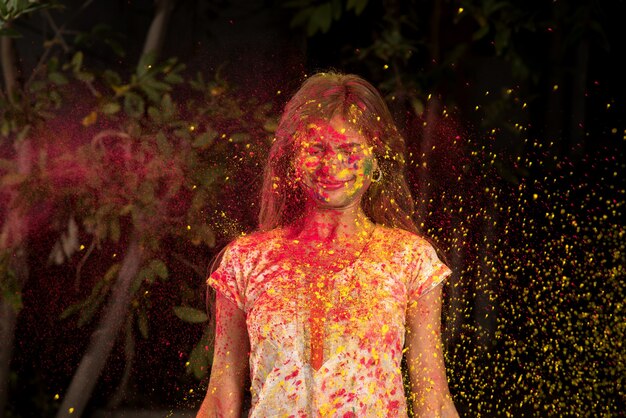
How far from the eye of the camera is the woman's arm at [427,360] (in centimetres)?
139

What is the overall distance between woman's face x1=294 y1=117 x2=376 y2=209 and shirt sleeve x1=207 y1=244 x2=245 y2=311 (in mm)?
152

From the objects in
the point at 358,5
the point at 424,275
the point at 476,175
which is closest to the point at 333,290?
the point at 424,275

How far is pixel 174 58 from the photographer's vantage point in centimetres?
224

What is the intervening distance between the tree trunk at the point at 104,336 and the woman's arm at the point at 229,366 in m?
0.82

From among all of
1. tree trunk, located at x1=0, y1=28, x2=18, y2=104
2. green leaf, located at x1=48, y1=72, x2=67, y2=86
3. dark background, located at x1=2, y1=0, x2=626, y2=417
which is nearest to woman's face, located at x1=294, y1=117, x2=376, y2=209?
dark background, located at x1=2, y1=0, x2=626, y2=417

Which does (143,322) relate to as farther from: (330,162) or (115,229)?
(330,162)

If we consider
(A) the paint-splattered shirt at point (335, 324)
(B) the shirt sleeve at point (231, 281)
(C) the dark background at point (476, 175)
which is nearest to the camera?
(A) the paint-splattered shirt at point (335, 324)

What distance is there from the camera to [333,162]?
141cm

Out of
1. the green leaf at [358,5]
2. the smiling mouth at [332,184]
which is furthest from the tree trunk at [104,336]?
the smiling mouth at [332,184]

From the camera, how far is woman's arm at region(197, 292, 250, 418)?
4.71 feet

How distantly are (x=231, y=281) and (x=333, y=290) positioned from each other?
157 mm

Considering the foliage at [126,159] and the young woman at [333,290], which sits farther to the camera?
the foliage at [126,159]

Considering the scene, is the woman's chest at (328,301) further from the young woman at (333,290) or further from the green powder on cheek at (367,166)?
the green powder on cheek at (367,166)

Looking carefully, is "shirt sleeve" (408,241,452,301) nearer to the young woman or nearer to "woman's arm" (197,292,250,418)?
the young woman
